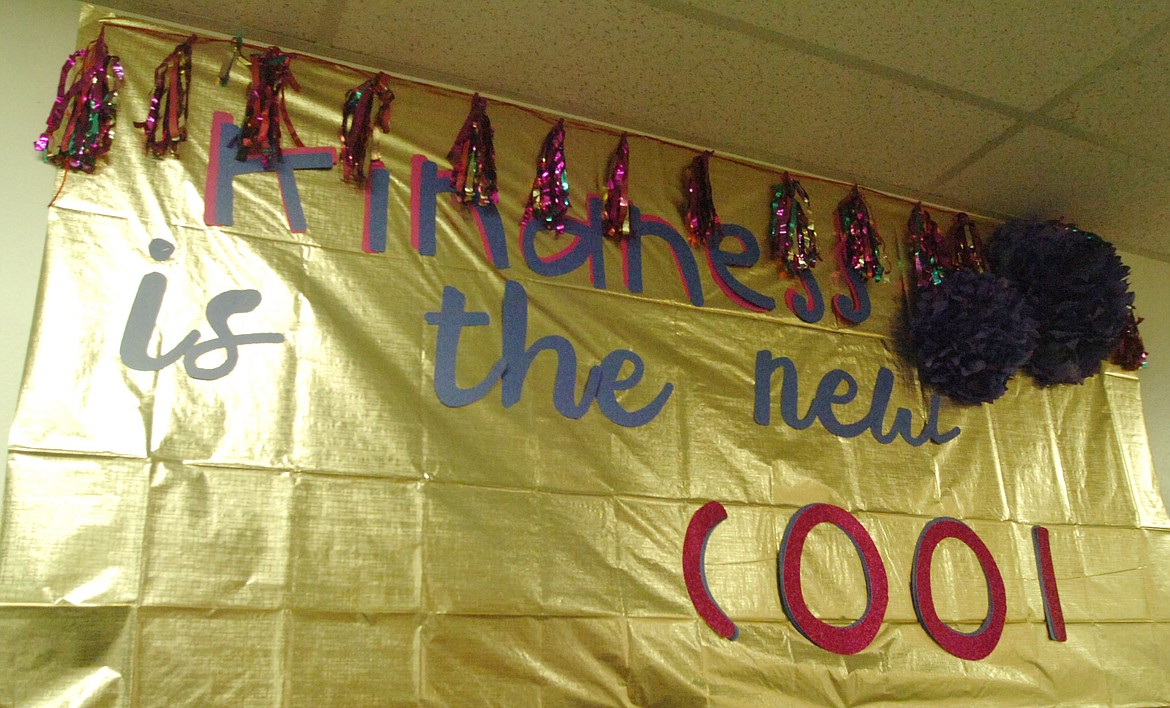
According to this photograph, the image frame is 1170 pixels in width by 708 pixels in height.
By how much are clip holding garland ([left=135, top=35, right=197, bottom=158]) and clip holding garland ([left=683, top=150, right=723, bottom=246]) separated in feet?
2.89

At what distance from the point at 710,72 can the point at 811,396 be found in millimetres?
622

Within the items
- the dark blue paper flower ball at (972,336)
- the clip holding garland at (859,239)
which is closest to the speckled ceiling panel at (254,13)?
the clip holding garland at (859,239)

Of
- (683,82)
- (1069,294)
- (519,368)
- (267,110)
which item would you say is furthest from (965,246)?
(267,110)

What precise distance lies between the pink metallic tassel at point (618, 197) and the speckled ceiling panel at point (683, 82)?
0.09 m

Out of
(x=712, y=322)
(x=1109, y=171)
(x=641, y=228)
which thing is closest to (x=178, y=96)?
(x=641, y=228)

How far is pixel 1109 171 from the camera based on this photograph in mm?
1919

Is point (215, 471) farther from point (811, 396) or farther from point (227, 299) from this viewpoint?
point (811, 396)

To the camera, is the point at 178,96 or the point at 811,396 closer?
the point at 178,96

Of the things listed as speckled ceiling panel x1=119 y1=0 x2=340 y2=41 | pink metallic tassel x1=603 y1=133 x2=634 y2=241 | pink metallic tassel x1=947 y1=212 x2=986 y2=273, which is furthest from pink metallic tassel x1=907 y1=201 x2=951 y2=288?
speckled ceiling panel x1=119 y1=0 x2=340 y2=41

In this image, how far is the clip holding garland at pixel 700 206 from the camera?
1.71 metres

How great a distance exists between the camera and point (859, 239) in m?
1.86

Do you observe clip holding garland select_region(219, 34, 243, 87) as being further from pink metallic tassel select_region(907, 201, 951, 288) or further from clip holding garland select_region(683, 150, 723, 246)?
pink metallic tassel select_region(907, 201, 951, 288)

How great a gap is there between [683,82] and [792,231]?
1.23 feet

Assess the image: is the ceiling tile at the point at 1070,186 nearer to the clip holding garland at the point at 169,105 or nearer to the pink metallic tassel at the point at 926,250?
the pink metallic tassel at the point at 926,250
